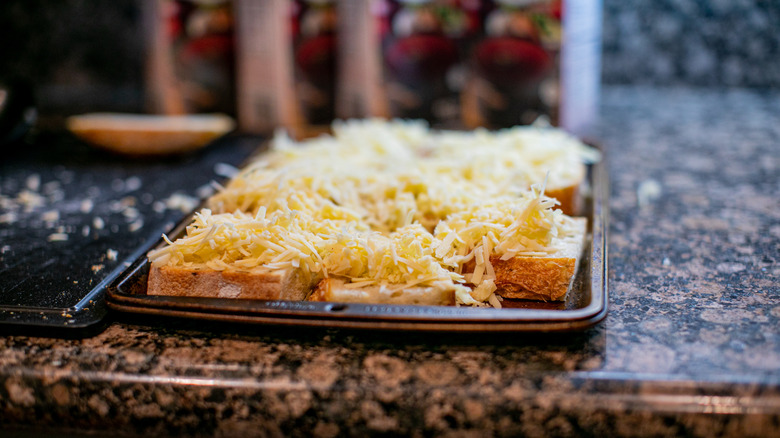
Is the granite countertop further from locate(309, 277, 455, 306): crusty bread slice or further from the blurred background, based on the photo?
the blurred background

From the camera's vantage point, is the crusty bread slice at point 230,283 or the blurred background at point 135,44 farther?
the blurred background at point 135,44

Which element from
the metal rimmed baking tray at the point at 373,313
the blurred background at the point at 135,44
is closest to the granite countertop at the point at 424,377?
the metal rimmed baking tray at the point at 373,313

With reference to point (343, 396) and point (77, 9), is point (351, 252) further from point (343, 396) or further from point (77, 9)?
point (77, 9)

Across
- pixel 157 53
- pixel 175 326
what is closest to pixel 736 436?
pixel 175 326

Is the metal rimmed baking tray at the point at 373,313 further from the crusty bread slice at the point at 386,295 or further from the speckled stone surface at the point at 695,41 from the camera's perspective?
the speckled stone surface at the point at 695,41

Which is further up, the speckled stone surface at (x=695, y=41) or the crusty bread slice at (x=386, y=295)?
the speckled stone surface at (x=695, y=41)

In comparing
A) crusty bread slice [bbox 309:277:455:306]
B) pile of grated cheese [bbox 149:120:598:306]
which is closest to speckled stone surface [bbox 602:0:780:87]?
pile of grated cheese [bbox 149:120:598:306]

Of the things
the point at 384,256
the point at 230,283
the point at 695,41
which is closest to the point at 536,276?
the point at 384,256
